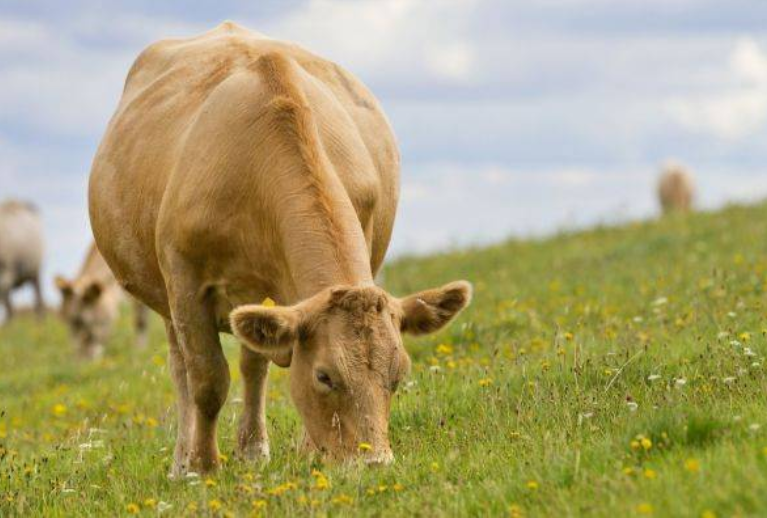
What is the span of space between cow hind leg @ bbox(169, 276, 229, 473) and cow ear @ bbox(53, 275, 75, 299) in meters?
13.8

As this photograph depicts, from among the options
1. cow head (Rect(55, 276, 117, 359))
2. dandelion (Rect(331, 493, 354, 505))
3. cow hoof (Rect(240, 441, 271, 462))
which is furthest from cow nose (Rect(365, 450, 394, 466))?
cow head (Rect(55, 276, 117, 359))

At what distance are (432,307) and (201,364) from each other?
1667 mm

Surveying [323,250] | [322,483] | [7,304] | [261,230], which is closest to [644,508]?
[322,483]

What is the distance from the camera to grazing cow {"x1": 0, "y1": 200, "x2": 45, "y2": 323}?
→ 96.9 feet

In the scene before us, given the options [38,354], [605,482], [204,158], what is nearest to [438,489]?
[605,482]

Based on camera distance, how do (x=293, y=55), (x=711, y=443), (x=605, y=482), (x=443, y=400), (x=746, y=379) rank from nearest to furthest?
(x=605, y=482) → (x=711, y=443) → (x=746, y=379) → (x=443, y=400) → (x=293, y=55)

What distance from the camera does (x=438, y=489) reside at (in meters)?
5.68

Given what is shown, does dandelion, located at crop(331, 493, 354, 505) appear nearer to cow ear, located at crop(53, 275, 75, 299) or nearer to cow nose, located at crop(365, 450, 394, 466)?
cow nose, located at crop(365, 450, 394, 466)

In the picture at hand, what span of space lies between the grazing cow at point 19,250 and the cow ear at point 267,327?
943 inches

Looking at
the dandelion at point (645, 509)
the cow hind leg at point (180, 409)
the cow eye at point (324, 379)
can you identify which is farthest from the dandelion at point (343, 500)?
the cow hind leg at point (180, 409)

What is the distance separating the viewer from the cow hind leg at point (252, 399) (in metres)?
8.16

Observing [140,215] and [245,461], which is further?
[140,215]

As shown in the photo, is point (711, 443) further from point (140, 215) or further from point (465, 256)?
point (465, 256)

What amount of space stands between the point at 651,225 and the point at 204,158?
1567cm
